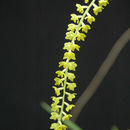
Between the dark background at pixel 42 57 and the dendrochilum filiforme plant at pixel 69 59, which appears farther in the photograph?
the dark background at pixel 42 57

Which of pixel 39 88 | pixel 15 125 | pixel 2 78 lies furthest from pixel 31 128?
pixel 2 78

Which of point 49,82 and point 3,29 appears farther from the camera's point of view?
point 49,82

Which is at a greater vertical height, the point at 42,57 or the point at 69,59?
the point at 69,59

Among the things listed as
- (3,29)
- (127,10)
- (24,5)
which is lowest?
(3,29)

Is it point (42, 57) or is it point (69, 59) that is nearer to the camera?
point (69, 59)

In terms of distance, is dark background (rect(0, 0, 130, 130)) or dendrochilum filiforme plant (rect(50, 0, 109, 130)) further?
dark background (rect(0, 0, 130, 130))

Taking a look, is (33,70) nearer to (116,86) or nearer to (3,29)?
(3,29)

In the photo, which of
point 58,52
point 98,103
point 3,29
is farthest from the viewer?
point 98,103

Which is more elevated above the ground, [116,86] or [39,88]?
[116,86]
